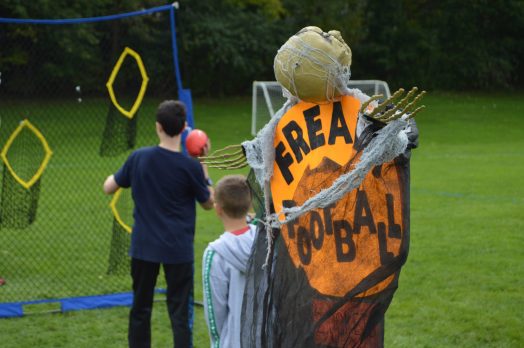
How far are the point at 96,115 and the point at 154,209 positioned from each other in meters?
2.11

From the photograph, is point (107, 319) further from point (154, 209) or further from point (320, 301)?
point (320, 301)

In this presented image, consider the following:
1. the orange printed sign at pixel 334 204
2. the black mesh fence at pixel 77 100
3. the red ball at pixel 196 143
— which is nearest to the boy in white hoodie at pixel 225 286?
the orange printed sign at pixel 334 204

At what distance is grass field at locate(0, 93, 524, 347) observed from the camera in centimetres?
613

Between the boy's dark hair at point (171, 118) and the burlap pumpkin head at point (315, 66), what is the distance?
189cm

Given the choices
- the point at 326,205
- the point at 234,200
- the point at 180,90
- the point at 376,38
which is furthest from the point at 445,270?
the point at 376,38

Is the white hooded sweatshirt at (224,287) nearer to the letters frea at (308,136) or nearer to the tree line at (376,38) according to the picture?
the letters frea at (308,136)

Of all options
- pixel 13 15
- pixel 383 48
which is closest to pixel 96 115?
pixel 13 15

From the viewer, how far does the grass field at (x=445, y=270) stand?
6.13 meters

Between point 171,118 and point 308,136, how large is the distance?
197 cm

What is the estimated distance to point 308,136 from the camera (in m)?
3.26

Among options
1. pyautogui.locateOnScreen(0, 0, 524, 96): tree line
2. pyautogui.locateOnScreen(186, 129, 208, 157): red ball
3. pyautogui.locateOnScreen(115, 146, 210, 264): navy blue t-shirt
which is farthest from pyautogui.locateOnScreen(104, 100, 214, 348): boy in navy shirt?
pyautogui.locateOnScreen(0, 0, 524, 96): tree line

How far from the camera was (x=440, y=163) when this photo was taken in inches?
663

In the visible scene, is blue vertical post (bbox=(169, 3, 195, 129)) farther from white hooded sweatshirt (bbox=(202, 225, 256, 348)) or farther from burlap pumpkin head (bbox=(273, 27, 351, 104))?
burlap pumpkin head (bbox=(273, 27, 351, 104))

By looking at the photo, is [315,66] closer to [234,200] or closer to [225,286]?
[234,200]
